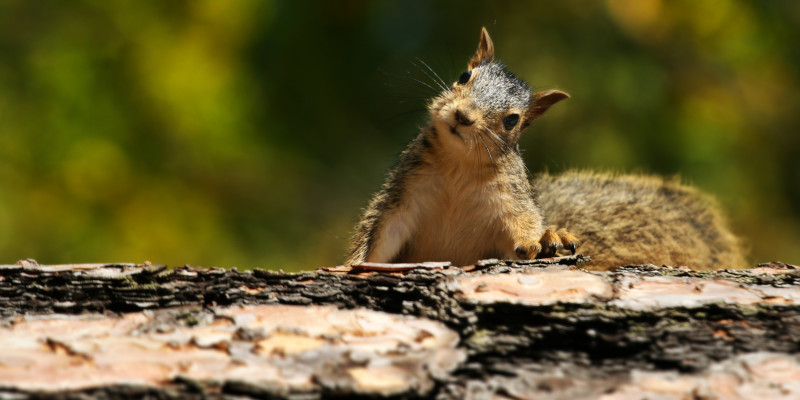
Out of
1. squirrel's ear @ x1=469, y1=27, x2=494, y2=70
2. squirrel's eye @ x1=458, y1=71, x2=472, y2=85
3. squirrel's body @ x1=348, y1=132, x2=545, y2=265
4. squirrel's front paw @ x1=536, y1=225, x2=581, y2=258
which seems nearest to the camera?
squirrel's front paw @ x1=536, y1=225, x2=581, y2=258

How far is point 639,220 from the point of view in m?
2.64

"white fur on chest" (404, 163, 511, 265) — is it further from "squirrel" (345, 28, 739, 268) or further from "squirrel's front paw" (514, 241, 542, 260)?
"squirrel's front paw" (514, 241, 542, 260)

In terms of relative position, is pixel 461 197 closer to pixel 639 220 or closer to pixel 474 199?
pixel 474 199

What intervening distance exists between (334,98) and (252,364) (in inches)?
124

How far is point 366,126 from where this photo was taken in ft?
13.5

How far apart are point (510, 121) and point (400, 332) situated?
119 centimetres

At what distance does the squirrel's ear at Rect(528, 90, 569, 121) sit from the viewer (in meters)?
2.45

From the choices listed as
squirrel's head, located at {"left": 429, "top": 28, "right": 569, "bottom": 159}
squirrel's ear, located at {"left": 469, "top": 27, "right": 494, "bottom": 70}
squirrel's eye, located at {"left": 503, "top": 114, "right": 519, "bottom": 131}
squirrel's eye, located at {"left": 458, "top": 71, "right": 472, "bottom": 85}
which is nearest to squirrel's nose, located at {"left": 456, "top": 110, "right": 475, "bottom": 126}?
squirrel's head, located at {"left": 429, "top": 28, "right": 569, "bottom": 159}

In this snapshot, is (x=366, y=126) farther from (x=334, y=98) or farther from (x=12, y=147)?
(x=12, y=147)

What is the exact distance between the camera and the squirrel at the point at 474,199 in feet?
7.06

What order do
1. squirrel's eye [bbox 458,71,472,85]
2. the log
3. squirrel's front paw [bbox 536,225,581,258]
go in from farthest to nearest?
squirrel's eye [bbox 458,71,472,85]
squirrel's front paw [bbox 536,225,581,258]
the log

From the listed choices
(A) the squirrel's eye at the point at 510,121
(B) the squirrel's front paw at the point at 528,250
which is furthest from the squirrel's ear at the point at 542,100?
(B) the squirrel's front paw at the point at 528,250

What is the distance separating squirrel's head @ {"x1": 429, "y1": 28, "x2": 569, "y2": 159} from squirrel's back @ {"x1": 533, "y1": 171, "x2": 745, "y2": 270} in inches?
17.4

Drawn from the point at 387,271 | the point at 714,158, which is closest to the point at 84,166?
the point at 387,271
